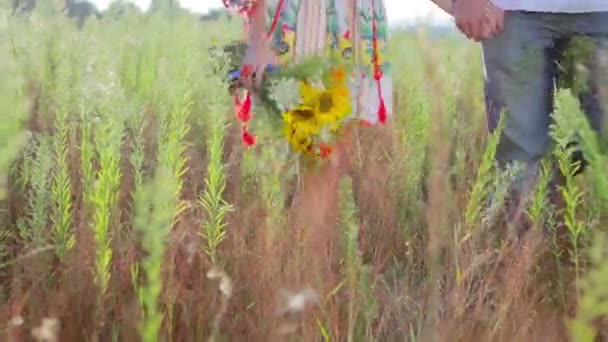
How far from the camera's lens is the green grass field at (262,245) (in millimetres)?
1106

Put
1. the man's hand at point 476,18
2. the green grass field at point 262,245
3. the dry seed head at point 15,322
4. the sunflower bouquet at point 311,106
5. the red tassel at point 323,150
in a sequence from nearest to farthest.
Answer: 1. the dry seed head at point 15,322
2. the green grass field at point 262,245
3. the sunflower bouquet at point 311,106
4. the red tassel at point 323,150
5. the man's hand at point 476,18

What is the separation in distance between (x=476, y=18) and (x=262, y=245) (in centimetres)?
67

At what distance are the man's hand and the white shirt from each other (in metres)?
0.11

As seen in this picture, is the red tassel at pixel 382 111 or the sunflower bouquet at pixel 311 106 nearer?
the sunflower bouquet at pixel 311 106

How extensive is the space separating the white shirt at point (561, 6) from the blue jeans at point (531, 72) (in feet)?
0.10

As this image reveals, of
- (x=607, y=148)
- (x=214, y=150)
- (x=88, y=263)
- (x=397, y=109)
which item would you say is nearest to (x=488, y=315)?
(x=607, y=148)

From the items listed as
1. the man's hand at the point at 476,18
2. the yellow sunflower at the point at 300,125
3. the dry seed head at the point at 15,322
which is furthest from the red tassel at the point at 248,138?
the dry seed head at the point at 15,322

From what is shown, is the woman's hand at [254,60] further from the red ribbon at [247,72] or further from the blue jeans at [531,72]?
the blue jeans at [531,72]

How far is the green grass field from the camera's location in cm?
111

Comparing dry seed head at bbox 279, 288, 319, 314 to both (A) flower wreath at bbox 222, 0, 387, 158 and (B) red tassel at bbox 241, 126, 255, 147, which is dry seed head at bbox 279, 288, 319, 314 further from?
(B) red tassel at bbox 241, 126, 255, 147

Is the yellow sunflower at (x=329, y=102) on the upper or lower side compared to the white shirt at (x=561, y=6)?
lower

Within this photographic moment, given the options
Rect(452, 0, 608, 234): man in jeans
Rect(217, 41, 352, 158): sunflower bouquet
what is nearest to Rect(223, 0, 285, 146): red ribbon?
Rect(217, 41, 352, 158): sunflower bouquet

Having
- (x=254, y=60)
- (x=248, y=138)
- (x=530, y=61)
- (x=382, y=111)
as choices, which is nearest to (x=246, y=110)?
(x=248, y=138)

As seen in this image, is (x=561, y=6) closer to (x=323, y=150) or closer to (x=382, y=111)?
(x=382, y=111)
